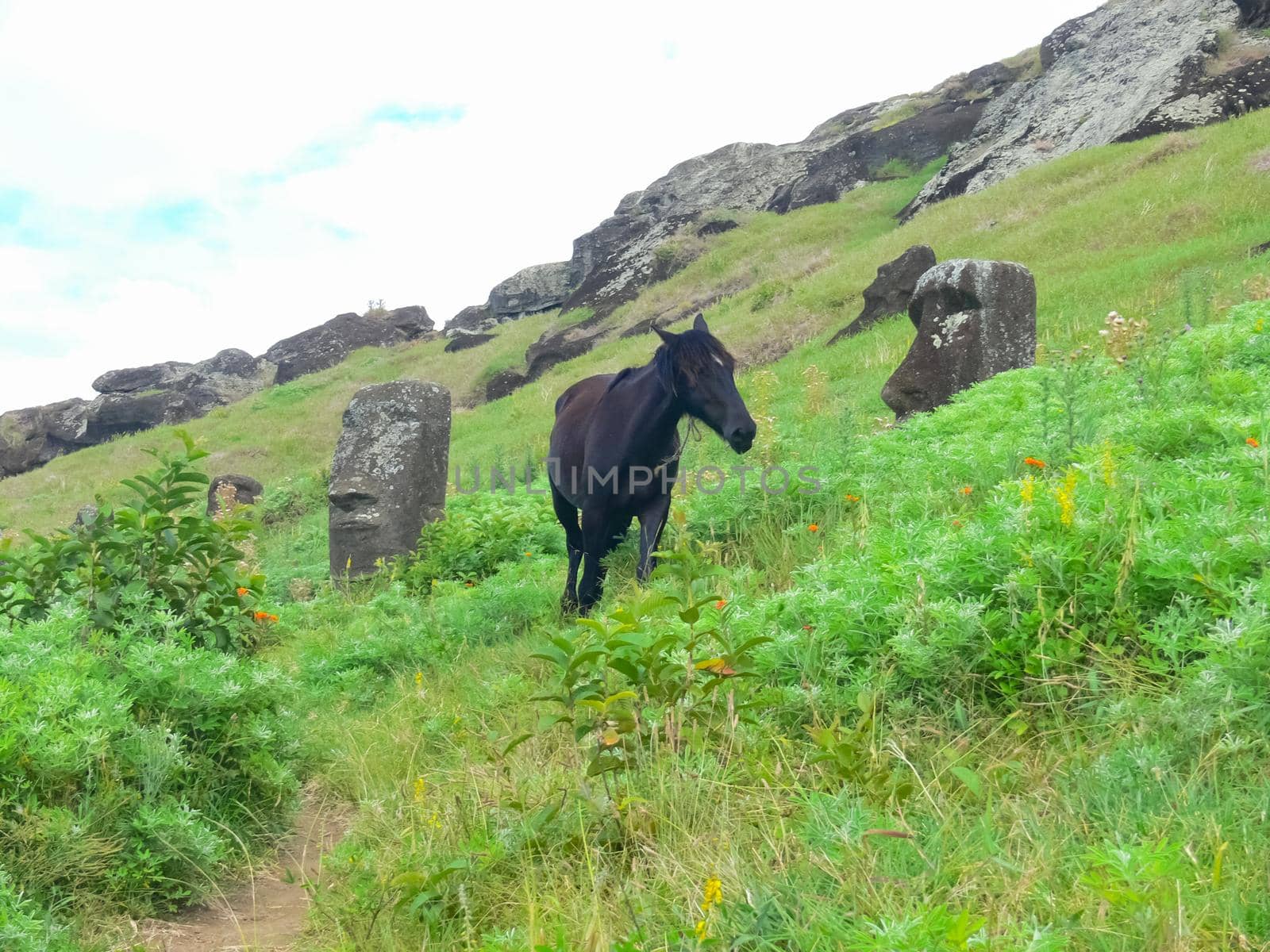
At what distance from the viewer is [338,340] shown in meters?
48.7

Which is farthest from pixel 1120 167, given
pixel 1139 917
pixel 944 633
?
pixel 1139 917

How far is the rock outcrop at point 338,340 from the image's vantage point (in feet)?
154

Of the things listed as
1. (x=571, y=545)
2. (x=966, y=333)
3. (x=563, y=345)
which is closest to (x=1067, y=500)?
(x=571, y=545)

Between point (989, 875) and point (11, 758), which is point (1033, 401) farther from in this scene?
point (11, 758)

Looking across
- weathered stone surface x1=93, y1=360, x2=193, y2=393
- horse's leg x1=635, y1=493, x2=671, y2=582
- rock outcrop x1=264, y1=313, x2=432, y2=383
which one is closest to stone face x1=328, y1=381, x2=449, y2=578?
horse's leg x1=635, y1=493, x2=671, y2=582

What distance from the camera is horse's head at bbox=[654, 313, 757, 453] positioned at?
5895 millimetres

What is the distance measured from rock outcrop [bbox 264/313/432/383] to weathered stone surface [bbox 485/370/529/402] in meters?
17.6

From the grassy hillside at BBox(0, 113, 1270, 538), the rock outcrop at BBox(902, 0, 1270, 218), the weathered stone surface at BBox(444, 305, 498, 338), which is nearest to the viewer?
the grassy hillside at BBox(0, 113, 1270, 538)

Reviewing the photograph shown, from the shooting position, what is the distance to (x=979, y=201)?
2488cm

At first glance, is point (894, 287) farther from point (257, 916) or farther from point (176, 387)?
point (176, 387)

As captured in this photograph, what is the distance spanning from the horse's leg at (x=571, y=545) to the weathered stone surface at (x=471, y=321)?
40.9 metres

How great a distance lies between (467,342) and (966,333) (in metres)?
34.1

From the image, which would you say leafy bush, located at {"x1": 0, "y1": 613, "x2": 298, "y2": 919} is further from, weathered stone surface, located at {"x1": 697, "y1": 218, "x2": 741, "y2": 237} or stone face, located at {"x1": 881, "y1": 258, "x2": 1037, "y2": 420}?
weathered stone surface, located at {"x1": 697, "y1": 218, "x2": 741, "y2": 237}

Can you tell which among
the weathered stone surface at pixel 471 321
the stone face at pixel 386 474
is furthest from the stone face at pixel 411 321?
the stone face at pixel 386 474
